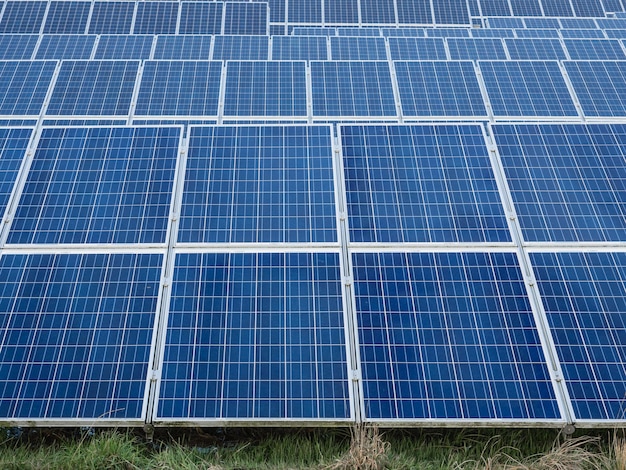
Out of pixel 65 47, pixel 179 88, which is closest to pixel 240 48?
pixel 179 88

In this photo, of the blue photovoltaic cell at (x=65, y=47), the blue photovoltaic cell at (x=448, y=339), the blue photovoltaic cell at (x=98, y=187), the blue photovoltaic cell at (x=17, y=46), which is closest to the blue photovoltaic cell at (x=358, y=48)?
the blue photovoltaic cell at (x=65, y=47)

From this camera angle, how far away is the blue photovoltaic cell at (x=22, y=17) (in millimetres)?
26047

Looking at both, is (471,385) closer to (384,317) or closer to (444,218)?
(384,317)

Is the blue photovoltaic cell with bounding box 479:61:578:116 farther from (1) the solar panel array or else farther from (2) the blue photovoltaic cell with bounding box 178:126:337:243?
(2) the blue photovoltaic cell with bounding box 178:126:337:243

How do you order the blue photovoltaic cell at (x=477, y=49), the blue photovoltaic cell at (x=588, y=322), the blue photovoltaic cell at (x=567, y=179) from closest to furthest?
the blue photovoltaic cell at (x=588, y=322)
the blue photovoltaic cell at (x=567, y=179)
the blue photovoltaic cell at (x=477, y=49)

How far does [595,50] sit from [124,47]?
59.8 ft

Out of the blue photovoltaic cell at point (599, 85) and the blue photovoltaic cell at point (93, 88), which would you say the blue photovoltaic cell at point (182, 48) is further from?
the blue photovoltaic cell at point (599, 85)

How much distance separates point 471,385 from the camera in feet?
23.9

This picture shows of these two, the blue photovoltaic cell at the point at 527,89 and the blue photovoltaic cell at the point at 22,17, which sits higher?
the blue photovoltaic cell at the point at 527,89

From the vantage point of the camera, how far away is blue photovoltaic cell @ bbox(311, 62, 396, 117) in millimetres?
14852

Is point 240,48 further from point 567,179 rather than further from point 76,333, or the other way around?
point 76,333

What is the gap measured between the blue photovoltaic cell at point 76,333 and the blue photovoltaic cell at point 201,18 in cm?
2032

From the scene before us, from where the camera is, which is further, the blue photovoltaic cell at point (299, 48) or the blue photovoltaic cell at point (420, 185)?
the blue photovoltaic cell at point (299, 48)

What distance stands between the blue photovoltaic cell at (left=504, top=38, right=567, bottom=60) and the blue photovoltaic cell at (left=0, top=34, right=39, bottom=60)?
18805mm
